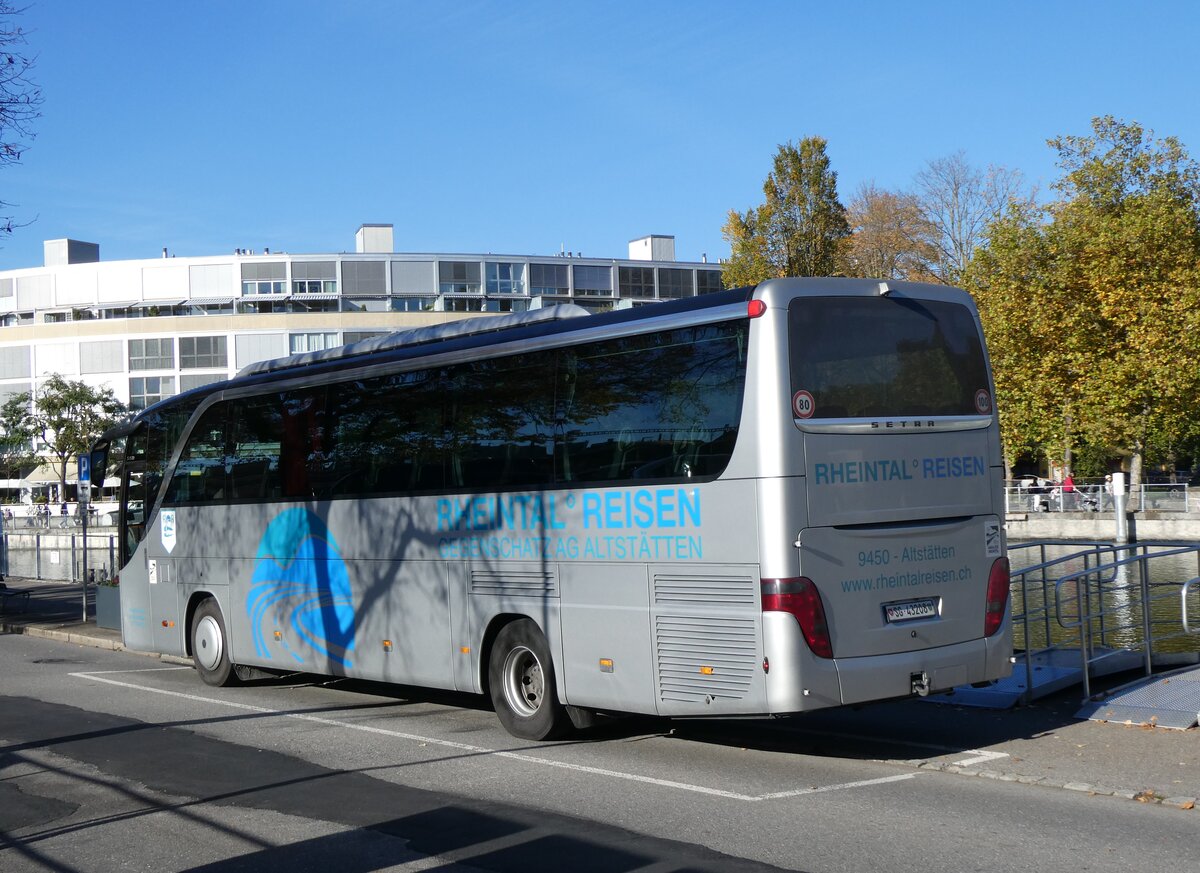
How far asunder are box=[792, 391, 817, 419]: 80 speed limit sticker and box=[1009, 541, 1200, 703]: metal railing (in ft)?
11.1

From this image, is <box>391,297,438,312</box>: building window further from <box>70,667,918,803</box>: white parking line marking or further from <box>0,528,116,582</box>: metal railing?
<box>70,667,918,803</box>: white parking line marking

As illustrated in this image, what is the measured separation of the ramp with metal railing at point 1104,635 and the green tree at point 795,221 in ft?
148

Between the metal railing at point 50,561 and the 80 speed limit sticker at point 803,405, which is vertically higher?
the 80 speed limit sticker at point 803,405

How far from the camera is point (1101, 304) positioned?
4572cm

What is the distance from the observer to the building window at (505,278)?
312ft

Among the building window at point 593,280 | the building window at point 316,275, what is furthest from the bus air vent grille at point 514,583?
the building window at point 593,280

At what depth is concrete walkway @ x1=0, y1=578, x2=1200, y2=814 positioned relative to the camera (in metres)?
8.49

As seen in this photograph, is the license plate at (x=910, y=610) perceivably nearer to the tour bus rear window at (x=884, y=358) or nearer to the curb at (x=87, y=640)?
the tour bus rear window at (x=884, y=358)

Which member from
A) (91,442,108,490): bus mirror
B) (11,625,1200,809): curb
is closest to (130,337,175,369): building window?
(91,442,108,490): bus mirror

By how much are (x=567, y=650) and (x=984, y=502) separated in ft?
11.7

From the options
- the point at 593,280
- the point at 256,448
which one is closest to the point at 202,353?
the point at 593,280

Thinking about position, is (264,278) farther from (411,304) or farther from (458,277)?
(458,277)

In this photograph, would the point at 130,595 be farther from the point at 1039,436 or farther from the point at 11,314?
the point at 11,314

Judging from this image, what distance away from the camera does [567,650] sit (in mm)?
10516
